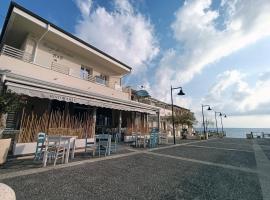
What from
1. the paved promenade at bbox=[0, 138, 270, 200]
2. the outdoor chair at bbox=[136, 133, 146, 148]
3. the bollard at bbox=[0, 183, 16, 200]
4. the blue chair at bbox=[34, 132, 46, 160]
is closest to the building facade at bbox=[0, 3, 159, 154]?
the blue chair at bbox=[34, 132, 46, 160]

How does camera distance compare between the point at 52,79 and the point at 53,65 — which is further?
the point at 53,65

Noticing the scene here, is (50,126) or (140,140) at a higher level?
(50,126)

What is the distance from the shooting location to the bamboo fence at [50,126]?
28.0 feet

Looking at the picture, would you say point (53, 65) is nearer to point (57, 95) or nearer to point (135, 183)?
point (57, 95)

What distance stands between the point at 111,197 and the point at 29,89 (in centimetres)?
720

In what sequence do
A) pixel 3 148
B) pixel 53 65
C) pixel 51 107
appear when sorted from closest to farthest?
1. pixel 3 148
2. pixel 51 107
3. pixel 53 65

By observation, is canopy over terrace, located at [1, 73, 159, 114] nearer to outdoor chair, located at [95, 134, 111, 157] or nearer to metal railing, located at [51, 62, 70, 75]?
outdoor chair, located at [95, 134, 111, 157]

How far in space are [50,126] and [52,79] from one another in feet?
13.0

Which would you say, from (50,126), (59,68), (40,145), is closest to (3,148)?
(40,145)

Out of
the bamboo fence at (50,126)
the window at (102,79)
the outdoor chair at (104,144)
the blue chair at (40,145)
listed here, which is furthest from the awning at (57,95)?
the window at (102,79)

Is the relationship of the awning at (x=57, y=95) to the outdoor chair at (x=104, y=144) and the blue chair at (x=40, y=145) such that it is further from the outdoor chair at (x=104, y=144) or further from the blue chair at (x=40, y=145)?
the outdoor chair at (x=104, y=144)

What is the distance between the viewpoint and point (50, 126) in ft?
30.9

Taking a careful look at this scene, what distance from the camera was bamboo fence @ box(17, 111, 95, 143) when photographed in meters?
8.53

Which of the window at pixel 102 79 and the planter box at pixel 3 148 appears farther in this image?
the window at pixel 102 79
